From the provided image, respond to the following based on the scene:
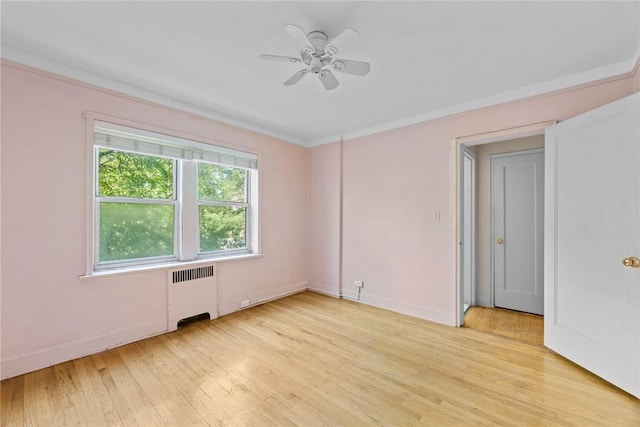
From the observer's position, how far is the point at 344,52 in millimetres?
2104

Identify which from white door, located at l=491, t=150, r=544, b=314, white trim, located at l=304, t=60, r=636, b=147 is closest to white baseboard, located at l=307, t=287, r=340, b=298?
white door, located at l=491, t=150, r=544, b=314

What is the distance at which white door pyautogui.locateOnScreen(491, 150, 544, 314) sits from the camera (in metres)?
3.52

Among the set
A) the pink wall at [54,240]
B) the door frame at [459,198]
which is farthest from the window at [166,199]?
the door frame at [459,198]

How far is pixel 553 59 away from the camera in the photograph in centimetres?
219

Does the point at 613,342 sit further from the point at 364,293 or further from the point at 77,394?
the point at 77,394

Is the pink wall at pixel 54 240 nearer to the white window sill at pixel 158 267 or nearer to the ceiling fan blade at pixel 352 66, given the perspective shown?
the white window sill at pixel 158 267

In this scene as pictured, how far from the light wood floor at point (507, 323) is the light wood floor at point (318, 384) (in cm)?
23

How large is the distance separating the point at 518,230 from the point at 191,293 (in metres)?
4.21

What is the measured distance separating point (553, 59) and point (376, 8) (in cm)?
161

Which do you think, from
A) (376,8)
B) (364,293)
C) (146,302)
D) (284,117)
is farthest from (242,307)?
(376,8)

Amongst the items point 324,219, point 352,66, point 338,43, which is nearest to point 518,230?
point 324,219

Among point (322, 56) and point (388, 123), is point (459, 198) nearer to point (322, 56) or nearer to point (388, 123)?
point (388, 123)

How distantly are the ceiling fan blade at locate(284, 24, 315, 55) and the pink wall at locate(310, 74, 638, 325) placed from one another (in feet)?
6.80

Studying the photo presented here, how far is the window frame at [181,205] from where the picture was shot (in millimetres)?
2482
